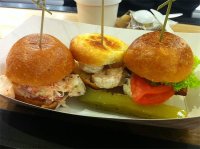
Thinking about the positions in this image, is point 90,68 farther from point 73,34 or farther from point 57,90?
point 73,34

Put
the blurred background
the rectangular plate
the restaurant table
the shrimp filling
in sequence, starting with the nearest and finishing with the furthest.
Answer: the restaurant table
the shrimp filling
the rectangular plate
the blurred background

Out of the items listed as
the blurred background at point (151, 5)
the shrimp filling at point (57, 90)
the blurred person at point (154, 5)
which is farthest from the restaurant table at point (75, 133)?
the blurred person at point (154, 5)

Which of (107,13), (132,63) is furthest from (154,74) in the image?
(107,13)

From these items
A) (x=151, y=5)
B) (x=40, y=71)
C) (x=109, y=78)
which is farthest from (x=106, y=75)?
(x=151, y=5)

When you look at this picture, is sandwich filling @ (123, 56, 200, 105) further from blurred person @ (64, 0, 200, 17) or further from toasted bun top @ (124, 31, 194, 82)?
blurred person @ (64, 0, 200, 17)

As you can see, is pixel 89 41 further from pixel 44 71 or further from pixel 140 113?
pixel 140 113

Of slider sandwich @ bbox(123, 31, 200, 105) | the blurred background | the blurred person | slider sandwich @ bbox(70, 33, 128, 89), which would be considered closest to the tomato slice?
slider sandwich @ bbox(123, 31, 200, 105)
